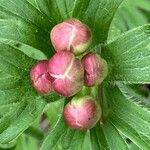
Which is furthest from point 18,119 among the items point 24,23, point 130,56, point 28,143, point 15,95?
point 28,143

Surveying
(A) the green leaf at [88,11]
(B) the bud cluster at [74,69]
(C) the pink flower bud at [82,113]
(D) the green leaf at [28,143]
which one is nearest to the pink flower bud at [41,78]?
(B) the bud cluster at [74,69]

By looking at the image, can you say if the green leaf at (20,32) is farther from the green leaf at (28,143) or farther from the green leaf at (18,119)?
the green leaf at (28,143)

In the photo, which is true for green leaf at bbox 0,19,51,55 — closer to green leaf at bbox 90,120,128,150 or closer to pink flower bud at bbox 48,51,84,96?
pink flower bud at bbox 48,51,84,96

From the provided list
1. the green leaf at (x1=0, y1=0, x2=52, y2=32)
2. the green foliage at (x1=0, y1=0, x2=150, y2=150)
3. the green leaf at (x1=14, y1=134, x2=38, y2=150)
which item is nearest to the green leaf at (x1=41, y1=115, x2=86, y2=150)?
the green foliage at (x1=0, y1=0, x2=150, y2=150)

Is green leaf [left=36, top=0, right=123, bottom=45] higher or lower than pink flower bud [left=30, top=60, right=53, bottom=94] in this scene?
higher

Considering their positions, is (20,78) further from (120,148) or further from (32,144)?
(32,144)
